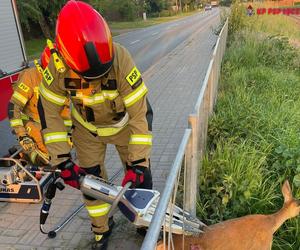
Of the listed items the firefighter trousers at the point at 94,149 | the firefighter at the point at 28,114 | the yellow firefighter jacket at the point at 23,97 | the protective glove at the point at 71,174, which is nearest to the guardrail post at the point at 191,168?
the firefighter trousers at the point at 94,149

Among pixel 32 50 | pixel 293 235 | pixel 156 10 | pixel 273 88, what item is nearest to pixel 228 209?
pixel 293 235

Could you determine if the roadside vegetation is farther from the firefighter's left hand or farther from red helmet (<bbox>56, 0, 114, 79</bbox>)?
red helmet (<bbox>56, 0, 114, 79</bbox>)

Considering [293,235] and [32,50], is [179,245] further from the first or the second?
[32,50]

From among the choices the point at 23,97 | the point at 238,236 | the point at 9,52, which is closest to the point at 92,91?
the point at 238,236

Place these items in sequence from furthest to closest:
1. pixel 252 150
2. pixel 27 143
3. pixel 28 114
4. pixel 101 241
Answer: pixel 28 114 → pixel 27 143 → pixel 252 150 → pixel 101 241

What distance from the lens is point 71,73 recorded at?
2611 millimetres

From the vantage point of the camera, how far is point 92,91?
265 cm

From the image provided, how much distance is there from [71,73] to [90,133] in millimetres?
615

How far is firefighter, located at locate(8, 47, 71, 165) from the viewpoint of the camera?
13.1 ft

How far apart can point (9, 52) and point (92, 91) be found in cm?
394

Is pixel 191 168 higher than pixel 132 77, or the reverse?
pixel 132 77

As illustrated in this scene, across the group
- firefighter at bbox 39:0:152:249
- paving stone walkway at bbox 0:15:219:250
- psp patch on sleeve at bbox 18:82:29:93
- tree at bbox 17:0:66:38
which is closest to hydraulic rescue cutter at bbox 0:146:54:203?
paving stone walkway at bbox 0:15:219:250

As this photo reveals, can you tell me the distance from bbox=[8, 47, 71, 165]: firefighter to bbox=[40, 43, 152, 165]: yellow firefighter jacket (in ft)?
4.35

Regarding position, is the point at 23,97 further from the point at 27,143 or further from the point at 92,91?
the point at 92,91
